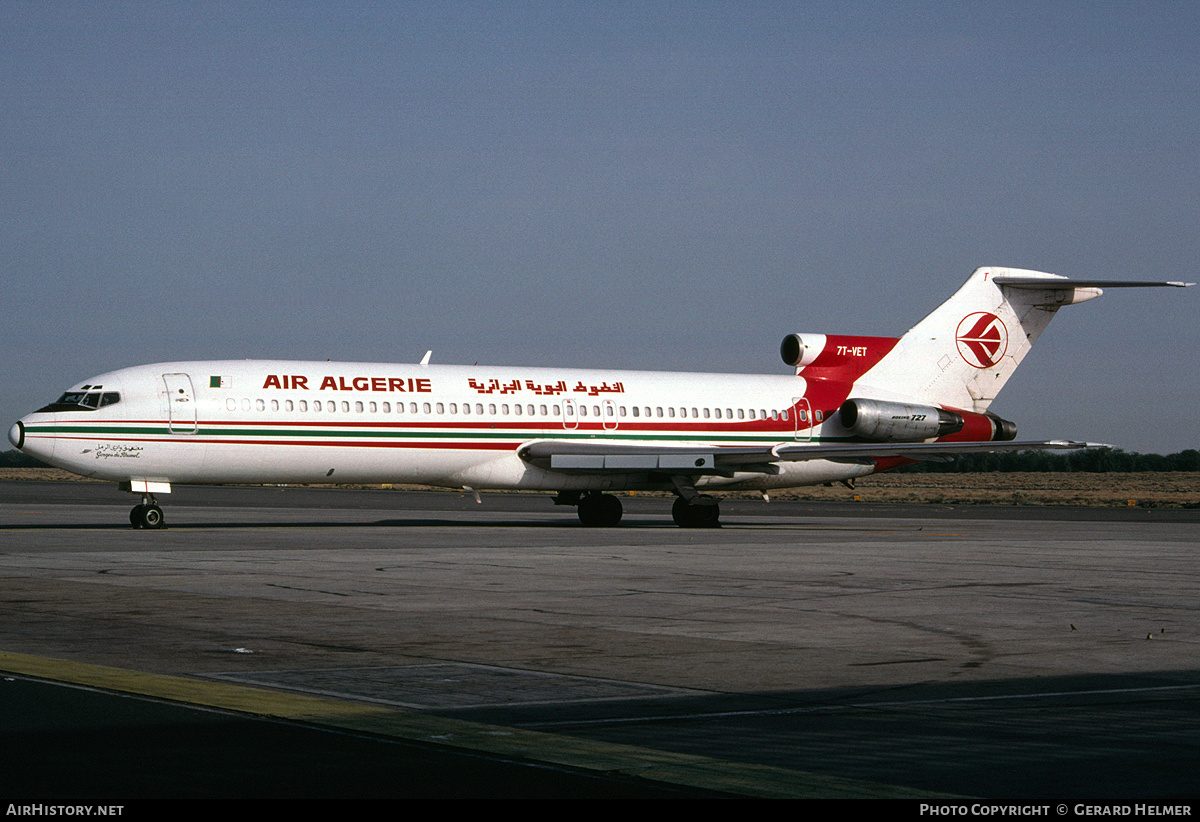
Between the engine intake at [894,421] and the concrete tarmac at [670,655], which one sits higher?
the engine intake at [894,421]

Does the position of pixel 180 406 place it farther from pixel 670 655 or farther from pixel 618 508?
pixel 670 655

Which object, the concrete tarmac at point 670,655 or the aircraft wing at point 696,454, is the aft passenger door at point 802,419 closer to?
the aircraft wing at point 696,454

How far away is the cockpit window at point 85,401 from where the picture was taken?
28.3 meters

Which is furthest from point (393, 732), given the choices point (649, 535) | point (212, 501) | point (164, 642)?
point (212, 501)

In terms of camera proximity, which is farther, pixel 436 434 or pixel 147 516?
pixel 436 434

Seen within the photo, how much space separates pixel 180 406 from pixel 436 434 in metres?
5.75

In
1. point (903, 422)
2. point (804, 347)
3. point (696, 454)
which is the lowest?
point (696, 454)

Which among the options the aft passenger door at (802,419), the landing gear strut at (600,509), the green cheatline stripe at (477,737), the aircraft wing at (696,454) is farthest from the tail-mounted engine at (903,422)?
the green cheatline stripe at (477,737)

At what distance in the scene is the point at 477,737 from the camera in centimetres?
752

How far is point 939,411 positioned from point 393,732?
31064mm

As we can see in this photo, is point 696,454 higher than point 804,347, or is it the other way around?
point 804,347

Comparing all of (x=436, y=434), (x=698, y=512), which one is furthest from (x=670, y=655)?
(x=698, y=512)

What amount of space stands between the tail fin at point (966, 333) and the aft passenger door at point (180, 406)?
60.0 ft

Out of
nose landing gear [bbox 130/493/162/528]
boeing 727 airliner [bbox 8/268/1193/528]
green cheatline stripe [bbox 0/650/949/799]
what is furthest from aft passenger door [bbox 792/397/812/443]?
green cheatline stripe [bbox 0/650/949/799]
